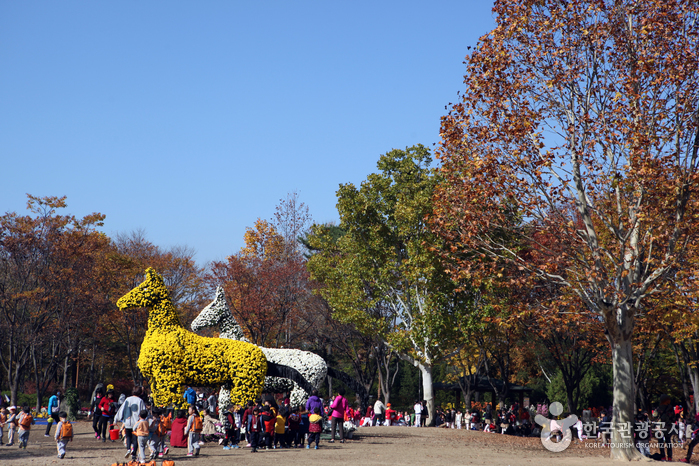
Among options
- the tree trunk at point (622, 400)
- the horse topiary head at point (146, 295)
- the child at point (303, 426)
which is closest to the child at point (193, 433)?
the child at point (303, 426)

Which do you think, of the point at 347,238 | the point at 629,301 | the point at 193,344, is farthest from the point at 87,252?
the point at 629,301

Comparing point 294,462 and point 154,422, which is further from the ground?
point 154,422

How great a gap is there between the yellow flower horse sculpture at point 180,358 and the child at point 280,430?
89 cm

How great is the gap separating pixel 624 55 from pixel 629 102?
4.36ft

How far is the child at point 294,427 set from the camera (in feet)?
50.7

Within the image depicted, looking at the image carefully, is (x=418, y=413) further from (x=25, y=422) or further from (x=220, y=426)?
(x=25, y=422)

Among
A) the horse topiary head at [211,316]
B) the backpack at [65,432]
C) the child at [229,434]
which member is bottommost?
the child at [229,434]

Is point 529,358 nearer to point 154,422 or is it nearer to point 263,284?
point 263,284

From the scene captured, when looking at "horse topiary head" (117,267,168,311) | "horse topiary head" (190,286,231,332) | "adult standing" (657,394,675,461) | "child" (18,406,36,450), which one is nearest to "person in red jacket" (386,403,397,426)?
"horse topiary head" (190,286,231,332)

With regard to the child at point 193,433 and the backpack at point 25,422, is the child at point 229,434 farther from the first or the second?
the backpack at point 25,422

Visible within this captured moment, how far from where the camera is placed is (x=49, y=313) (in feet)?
86.0

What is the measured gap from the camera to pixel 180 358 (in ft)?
47.6

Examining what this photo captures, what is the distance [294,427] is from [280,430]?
0.58 m

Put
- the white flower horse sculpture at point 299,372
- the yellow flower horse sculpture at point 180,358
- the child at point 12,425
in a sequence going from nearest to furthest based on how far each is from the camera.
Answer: the yellow flower horse sculpture at point 180,358
the child at point 12,425
the white flower horse sculpture at point 299,372
